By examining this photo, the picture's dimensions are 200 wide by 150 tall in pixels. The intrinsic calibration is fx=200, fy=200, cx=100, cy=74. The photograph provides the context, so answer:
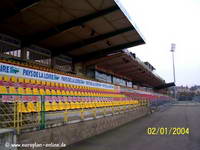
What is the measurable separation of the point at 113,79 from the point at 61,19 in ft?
62.0

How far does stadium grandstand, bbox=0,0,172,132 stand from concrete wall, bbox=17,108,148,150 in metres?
0.27

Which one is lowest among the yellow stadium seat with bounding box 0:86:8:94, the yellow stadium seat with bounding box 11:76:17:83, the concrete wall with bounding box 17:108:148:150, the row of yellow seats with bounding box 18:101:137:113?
the concrete wall with bounding box 17:108:148:150

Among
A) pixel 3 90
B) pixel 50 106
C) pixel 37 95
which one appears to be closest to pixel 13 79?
pixel 3 90

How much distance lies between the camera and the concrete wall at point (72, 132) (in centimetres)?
573

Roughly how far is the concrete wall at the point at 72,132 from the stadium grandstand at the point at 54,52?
273mm

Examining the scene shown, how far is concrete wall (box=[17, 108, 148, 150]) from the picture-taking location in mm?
5734

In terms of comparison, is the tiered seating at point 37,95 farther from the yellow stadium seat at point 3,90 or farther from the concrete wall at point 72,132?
the concrete wall at point 72,132

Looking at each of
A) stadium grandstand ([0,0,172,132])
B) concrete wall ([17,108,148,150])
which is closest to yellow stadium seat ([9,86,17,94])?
stadium grandstand ([0,0,172,132])

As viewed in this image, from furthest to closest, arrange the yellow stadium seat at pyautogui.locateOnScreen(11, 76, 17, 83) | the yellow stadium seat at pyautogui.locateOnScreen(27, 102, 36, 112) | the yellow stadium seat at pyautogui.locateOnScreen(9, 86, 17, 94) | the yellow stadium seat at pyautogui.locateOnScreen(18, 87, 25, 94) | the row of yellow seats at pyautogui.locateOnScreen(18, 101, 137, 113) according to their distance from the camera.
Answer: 1. the yellow stadium seat at pyautogui.locateOnScreen(11, 76, 17, 83)
2. the yellow stadium seat at pyautogui.locateOnScreen(18, 87, 25, 94)
3. the yellow stadium seat at pyautogui.locateOnScreen(9, 86, 17, 94)
4. the yellow stadium seat at pyautogui.locateOnScreen(27, 102, 36, 112)
5. the row of yellow seats at pyautogui.locateOnScreen(18, 101, 137, 113)

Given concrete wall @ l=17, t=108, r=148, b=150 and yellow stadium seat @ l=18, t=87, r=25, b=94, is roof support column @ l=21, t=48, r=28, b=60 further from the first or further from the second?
concrete wall @ l=17, t=108, r=148, b=150

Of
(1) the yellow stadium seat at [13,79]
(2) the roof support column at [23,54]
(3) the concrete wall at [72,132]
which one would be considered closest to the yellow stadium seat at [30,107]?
(3) the concrete wall at [72,132]

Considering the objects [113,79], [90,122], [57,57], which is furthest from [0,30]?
[113,79]

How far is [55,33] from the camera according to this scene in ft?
46.1

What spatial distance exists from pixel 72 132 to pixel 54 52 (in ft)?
37.1
